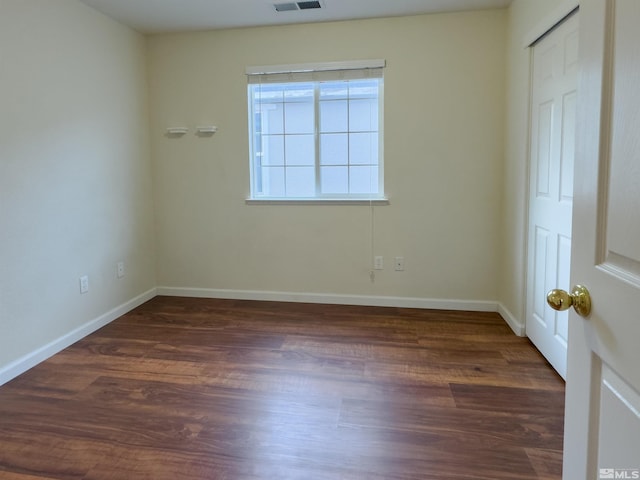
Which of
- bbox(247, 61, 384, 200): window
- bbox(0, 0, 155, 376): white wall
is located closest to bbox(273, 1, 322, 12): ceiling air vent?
bbox(247, 61, 384, 200): window

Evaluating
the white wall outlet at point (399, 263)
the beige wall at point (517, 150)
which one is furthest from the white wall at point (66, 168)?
the beige wall at point (517, 150)

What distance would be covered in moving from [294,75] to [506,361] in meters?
2.81

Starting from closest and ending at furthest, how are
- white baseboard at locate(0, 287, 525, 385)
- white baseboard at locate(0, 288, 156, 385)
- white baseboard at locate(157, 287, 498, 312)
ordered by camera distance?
white baseboard at locate(0, 288, 156, 385)
white baseboard at locate(0, 287, 525, 385)
white baseboard at locate(157, 287, 498, 312)

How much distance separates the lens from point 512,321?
3180mm

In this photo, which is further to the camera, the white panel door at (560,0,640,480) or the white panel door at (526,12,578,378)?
the white panel door at (526,12,578,378)

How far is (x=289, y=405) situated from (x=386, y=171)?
2.18 metres

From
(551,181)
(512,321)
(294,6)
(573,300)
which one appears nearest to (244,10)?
(294,6)

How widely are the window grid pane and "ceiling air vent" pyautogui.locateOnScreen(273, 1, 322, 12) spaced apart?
62cm

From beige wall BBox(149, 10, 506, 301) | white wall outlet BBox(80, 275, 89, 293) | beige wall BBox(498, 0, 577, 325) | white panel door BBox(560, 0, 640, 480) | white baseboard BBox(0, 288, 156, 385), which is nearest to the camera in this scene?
white panel door BBox(560, 0, 640, 480)

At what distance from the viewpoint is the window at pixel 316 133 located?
3648mm

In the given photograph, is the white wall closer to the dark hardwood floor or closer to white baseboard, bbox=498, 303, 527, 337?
the dark hardwood floor

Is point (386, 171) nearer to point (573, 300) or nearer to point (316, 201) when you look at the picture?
point (316, 201)

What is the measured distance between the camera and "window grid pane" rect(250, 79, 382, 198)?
3678 millimetres

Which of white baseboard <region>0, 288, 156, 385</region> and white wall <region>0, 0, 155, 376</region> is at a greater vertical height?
white wall <region>0, 0, 155, 376</region>
